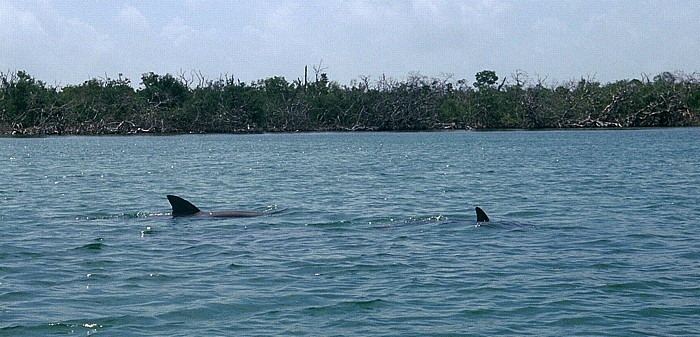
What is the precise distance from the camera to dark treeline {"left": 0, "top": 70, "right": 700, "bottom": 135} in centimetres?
10694

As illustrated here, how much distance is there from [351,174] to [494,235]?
22610 mm

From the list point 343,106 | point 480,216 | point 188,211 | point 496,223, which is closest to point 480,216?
point 480,216

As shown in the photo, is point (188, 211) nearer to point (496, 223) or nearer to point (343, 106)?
point (496, 223)

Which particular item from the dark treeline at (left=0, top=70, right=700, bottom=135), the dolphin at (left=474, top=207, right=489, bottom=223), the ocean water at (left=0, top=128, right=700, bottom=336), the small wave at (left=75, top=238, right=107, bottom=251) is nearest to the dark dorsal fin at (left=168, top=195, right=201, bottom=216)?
the ocean water at (left=0, top=128, right=700, bottom=336)

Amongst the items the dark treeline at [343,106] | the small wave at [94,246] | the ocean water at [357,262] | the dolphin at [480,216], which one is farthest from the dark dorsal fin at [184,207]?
the dark treeline at [343,106]

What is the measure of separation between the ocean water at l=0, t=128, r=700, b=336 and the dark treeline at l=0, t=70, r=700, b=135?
75213 mm

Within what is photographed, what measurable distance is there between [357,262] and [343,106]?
102 m

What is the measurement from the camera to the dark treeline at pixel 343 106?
107 metres

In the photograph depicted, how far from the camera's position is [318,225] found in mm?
21109

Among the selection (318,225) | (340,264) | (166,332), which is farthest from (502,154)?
(166,332)

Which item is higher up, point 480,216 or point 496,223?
point 480,216

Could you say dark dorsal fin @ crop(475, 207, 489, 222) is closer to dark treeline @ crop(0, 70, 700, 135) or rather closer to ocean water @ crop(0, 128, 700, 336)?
ocean water @ crop(0, 128, 700, 336)

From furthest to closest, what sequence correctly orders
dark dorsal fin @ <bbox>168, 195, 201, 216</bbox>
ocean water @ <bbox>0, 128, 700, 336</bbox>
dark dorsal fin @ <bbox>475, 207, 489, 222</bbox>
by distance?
1. dark dorsal fin @ <bbox>168, 195, 201, 216</bbox>
2. dark dorsal fin @ <bbox>475, 207, 489, 222</bbox>
3. ocean water @ <bbox>0, 128, 700, 336</bbox>

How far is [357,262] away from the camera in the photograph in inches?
619
